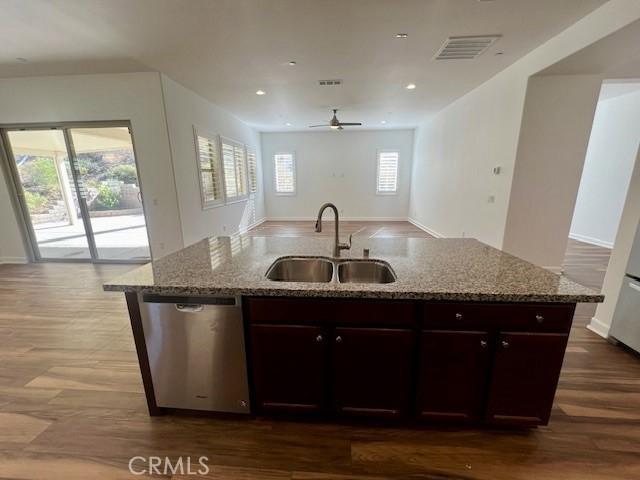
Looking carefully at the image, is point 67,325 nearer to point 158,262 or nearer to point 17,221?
point 158,262

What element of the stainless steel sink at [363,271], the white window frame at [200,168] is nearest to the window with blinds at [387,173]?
the white window frame at [200,168]

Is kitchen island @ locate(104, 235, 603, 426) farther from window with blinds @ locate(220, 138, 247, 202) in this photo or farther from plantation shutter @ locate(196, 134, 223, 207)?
window with blinds @ locate(220, 138, 247, 202)

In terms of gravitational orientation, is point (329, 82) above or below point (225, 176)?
above

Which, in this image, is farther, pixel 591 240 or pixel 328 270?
pixel 591 240

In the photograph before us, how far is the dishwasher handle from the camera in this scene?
1.37 meters

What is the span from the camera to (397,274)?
1.45m

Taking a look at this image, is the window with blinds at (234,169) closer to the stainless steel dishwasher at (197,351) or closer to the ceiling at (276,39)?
the ceiling at (276,39)

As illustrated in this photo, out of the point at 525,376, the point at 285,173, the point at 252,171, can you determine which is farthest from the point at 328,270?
the point at 285,173

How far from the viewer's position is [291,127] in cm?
756

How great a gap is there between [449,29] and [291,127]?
5507 millimetres

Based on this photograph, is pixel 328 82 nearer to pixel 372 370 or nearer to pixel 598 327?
pixel 372 370

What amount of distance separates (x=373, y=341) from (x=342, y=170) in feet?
24.7

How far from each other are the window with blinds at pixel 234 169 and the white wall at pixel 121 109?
1817 millimetres

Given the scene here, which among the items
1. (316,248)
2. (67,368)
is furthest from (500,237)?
(67,368)
